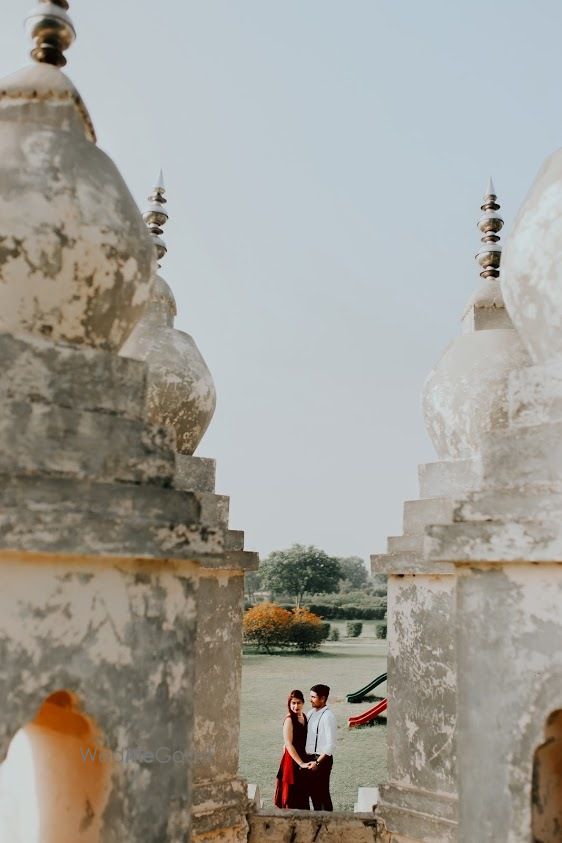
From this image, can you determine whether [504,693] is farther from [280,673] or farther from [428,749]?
[280,673]

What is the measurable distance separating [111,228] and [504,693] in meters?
2.05

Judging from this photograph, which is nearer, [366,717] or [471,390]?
[471,390]

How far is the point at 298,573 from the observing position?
5306 centimetres

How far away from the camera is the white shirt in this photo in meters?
7.01

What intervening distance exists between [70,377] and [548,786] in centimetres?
206

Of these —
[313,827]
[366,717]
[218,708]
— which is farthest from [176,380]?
[366,717]

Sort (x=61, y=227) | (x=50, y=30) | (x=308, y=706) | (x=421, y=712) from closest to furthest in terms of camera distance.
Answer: (x=61, y=227) → (x=50, y=30) → (x=421, y=712) → (x=308, y=706)

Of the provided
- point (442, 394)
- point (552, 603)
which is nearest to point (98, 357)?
point (552, 603)

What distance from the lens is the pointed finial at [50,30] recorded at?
298 centimetres

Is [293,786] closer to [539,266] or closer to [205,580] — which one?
[205,580]

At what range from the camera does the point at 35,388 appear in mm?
2547

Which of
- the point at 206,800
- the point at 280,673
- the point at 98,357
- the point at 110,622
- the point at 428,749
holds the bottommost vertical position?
the point at 280,673

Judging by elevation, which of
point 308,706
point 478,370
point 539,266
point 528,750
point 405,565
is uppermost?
point 478,370

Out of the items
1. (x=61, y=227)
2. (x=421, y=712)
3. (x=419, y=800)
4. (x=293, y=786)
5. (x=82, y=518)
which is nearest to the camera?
(x=82, y=518)
